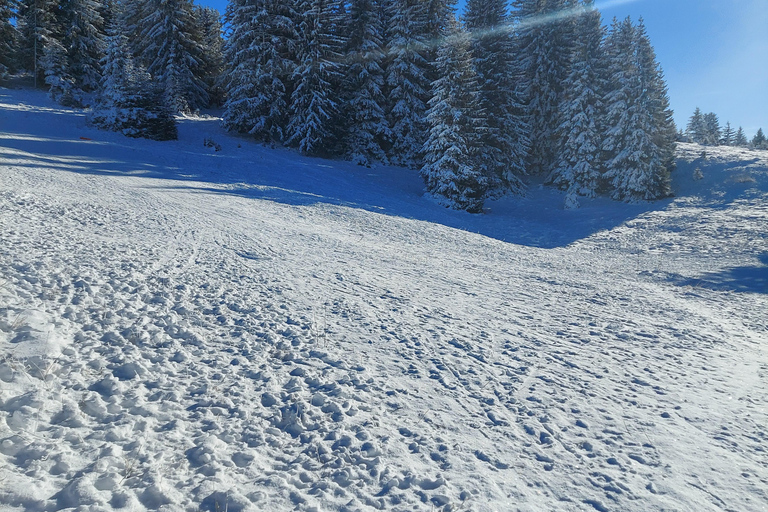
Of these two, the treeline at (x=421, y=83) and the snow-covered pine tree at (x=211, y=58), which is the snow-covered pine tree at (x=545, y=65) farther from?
the snow-covered pine tree at (x=211, y=58)

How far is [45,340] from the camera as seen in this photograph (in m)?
4.58

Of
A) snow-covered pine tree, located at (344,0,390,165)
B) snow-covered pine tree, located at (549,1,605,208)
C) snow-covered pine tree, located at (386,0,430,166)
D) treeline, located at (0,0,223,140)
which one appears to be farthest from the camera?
snow-covered pine tree, located at (386,0,430,166)

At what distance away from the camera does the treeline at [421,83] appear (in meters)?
22.5

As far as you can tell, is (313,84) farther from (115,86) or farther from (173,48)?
(173,48)

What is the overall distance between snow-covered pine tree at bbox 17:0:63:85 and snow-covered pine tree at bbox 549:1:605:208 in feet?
115

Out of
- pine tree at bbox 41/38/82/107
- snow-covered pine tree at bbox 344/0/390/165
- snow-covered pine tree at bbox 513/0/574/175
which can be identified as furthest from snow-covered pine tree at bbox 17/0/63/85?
snow-covered pine tree at bbox 513/0/574/175

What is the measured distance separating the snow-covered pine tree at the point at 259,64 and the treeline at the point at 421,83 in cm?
9

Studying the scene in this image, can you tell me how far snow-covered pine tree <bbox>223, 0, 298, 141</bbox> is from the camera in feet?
83.8

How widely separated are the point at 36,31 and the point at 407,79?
1052 inches

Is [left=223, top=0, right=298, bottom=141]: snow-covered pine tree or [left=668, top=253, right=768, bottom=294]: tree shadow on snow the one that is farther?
[left=223, top=0, right=298, bottom=141]: snow-covered pine tree

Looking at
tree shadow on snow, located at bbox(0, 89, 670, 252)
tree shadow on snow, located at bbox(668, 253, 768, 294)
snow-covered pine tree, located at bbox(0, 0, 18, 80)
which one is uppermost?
snow-covered pine tree, located at bbox(0, 0, 18, 80)

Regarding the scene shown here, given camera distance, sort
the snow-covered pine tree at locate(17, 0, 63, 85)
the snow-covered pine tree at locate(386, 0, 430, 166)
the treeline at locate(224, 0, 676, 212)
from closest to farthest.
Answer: the treeline at locate(224, 0, 676, 212) → the snow-covered pine tree at locate(386, 0, 430, 166) → the snow-covered pine tree at locate(17, 0, 63, 85)

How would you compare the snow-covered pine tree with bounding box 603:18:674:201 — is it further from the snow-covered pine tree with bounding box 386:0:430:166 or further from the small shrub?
the small shrub

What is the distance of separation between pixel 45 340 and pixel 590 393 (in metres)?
6.58
